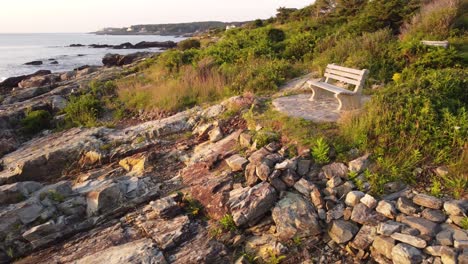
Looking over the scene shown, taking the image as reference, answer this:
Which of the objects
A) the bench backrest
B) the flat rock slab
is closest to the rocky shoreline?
the flat rock slab

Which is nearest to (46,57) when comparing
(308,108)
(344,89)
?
(308,108)

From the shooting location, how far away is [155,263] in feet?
15.0

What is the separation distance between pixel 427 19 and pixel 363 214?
11.0m

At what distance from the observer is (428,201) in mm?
4621

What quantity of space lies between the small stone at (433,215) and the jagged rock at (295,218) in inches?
52.2

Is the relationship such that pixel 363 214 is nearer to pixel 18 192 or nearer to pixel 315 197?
pixel 315 197

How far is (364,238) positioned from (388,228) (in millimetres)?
316

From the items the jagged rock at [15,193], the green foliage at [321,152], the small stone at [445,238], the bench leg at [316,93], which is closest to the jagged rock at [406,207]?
the small stone at [445,238]

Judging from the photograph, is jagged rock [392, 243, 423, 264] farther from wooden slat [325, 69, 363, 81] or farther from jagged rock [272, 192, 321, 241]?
wooden slat [325, 69, 363, 81]

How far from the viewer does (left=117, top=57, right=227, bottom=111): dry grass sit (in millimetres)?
10508

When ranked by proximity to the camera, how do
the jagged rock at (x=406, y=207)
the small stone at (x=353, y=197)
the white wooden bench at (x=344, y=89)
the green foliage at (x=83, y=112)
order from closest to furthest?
the jagged rock at (x=406, y=207)
the small stone at (x=353, y=197)
the white wooden bench at (x=344, y=89)
the green foliage at (x=83, y=112)

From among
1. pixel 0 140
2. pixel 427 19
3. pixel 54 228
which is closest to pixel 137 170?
pixel 54 228

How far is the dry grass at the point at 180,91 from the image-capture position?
34.5ft

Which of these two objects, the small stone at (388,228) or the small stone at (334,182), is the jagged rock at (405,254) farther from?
the small stone at (334,182)
